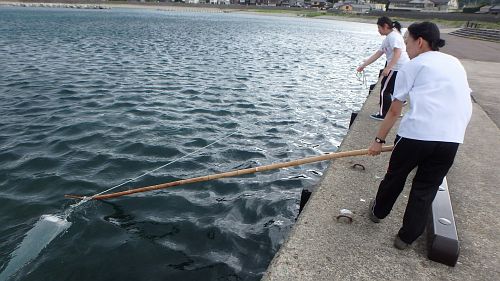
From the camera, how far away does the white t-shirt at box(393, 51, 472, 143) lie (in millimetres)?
3154

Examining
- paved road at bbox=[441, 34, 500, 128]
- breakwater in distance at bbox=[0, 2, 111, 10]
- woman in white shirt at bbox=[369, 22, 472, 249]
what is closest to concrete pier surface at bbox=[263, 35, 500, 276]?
woman in white shirt at bbox=[369, 22, 472, 249]

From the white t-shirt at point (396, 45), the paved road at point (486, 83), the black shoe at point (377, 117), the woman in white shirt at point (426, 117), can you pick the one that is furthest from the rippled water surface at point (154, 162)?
the paved road at point (486, 83)

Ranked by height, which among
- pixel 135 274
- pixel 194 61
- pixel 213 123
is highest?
pixel 194 61

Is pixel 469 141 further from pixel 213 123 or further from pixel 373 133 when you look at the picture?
pixel 213 123

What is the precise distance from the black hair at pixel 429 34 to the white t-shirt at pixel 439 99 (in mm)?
111

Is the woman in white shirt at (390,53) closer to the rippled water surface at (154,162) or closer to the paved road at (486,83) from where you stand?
the rippled water surface at (154,162)

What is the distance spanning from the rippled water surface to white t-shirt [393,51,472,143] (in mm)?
2912

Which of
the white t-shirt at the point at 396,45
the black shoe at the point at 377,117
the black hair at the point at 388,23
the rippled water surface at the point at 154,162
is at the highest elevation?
the black hair at the point at 388,23

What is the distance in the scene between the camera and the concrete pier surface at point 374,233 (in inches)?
128

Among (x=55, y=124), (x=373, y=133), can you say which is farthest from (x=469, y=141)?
(x=55, y=124)

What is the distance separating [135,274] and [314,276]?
2.62m

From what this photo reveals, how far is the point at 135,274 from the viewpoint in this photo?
14.7 feet

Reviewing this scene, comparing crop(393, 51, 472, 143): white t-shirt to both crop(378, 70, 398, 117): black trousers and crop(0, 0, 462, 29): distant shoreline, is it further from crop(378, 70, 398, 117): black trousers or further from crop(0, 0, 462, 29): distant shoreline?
crop(0, 0, 462, 29): distant shoreline

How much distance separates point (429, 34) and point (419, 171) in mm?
1383
